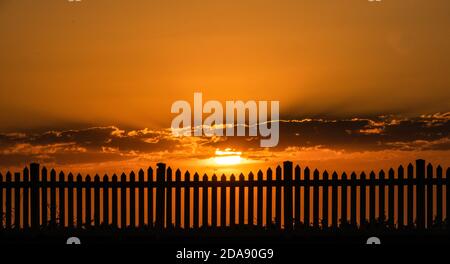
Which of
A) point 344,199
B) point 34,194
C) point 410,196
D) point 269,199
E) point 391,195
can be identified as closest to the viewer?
point 269,199

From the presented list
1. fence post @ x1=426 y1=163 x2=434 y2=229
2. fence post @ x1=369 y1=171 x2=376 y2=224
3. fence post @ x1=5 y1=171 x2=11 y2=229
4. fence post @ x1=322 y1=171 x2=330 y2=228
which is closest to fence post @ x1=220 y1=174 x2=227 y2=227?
fence post @ x1=322 y1=171 x2=330 y2=228

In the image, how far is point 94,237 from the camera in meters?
17.2

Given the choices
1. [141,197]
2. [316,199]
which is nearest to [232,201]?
[316,199]

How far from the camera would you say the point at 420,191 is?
1770 cm

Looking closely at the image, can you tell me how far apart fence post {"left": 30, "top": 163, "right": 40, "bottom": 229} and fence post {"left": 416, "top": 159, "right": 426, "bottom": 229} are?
29.8 feet

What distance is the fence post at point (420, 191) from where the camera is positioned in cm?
1770

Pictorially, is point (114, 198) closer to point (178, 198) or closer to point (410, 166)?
point (178, 198)

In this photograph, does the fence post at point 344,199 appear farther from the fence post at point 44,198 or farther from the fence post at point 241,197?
the fence post at point 44,198

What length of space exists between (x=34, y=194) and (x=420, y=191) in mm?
9224

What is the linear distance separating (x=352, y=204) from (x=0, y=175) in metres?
8.42

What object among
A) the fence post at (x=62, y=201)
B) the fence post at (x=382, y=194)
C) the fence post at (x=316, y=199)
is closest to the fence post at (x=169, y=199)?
the fence post at (x=62, y=201)
